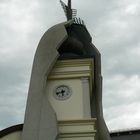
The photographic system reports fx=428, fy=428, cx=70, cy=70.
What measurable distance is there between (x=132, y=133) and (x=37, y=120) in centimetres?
1308

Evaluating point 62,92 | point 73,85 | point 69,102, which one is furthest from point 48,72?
point 69,102

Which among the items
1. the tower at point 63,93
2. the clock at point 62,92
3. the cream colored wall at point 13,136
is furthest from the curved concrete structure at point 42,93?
the clock at point 62,92

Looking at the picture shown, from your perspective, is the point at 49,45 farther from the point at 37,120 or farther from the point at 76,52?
the point at 37,120

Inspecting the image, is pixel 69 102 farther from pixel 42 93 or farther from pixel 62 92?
pixel 42 93

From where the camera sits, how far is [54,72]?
20984 mm

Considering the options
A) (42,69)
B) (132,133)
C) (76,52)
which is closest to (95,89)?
(76,52)

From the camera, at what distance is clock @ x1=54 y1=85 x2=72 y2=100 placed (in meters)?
20.5

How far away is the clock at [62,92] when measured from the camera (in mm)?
20484

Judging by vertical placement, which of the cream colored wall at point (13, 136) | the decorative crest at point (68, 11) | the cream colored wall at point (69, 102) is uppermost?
the decorative crest at point (68, 11)

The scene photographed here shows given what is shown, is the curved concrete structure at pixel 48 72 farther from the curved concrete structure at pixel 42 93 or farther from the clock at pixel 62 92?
the clock at pixel 62 92

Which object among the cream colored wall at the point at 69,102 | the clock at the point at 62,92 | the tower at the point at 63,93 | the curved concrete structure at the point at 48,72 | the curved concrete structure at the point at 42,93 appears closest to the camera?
the curved concrete structure at the point at 42,93

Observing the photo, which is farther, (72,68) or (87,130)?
(72,68)

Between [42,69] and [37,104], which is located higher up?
[42,69]

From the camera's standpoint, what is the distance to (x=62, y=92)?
67.5 feet
